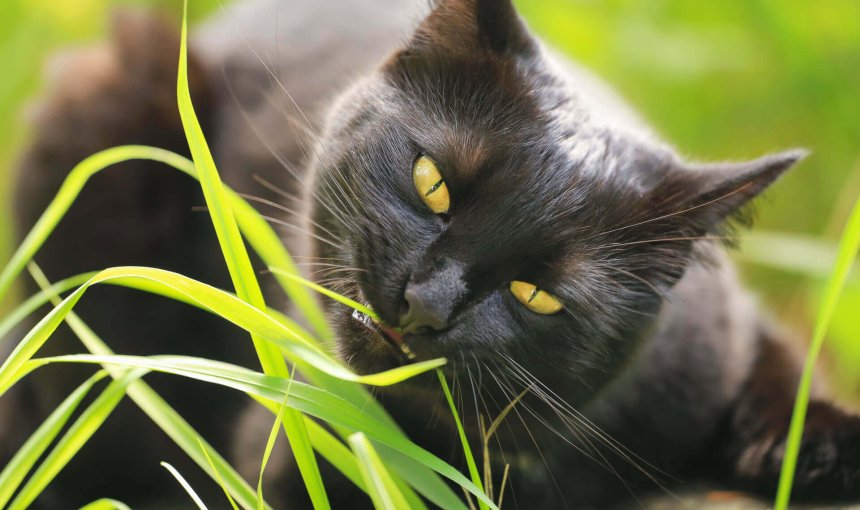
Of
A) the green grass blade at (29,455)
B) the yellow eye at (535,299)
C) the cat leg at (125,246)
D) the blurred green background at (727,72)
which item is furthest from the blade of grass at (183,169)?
the blurred green background at (727,72)

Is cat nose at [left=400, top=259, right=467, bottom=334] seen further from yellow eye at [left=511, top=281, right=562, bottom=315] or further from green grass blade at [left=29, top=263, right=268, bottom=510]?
green grass blade at [left=29, top=263, right=268, bottom=510]

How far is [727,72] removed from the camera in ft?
10.5

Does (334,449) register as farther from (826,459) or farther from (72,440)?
(826,459)

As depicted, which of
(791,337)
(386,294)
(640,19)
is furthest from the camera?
(640,19)

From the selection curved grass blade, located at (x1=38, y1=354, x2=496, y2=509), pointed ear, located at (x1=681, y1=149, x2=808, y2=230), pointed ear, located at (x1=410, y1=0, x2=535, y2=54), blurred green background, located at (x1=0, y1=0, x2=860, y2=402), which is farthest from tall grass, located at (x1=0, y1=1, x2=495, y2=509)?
blurred green background, located at (x1=0, y1=0, x2=860, y2=402)

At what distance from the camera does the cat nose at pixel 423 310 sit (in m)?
1.20

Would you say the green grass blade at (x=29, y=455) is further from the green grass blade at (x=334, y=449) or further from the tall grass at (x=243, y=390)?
the green grass blade at (x=334, y=449)

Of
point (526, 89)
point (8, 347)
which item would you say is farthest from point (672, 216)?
point (8, 347)

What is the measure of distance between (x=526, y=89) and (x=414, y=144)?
221 millimetres

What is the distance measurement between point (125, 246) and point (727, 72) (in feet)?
7.49

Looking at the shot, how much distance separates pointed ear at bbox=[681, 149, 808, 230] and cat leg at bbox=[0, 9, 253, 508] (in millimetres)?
A: 1157

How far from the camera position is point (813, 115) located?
3066mm

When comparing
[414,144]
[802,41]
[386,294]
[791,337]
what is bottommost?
[791,337]

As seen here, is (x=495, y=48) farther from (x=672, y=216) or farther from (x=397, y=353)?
(x=397, y=353)
